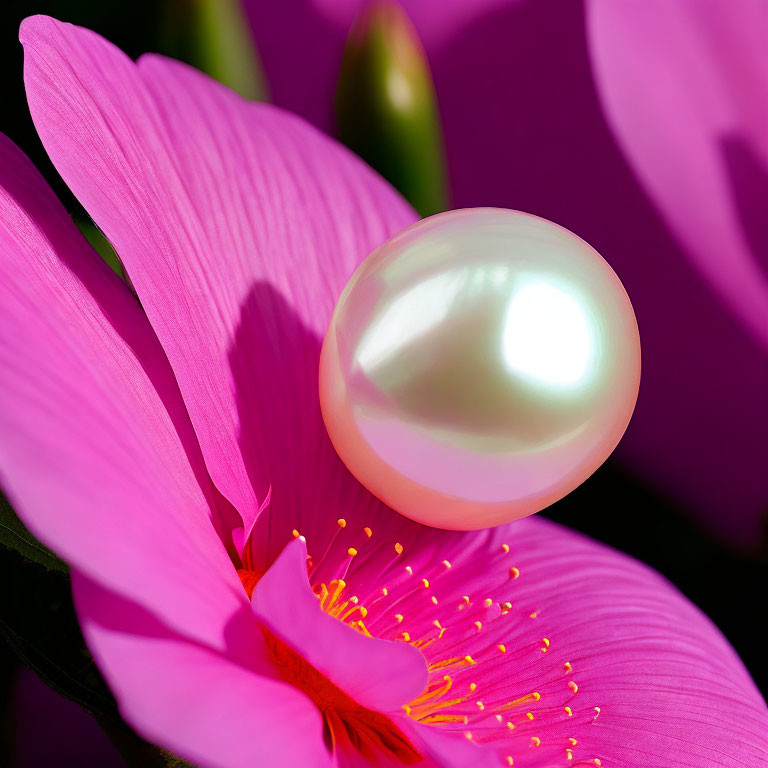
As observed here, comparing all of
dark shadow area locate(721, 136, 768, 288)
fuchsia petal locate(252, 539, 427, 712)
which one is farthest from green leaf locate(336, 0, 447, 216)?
fuchsia petal locate(252, 539, 427, 712)

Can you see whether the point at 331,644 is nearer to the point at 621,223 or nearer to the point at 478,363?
the point at 478,363

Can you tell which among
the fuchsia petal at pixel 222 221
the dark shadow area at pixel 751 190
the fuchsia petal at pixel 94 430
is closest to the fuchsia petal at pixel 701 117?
the dark shadow area at pixel 751 190

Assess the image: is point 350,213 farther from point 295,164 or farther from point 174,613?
point 174,613

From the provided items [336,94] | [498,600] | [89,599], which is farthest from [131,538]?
[336,94]

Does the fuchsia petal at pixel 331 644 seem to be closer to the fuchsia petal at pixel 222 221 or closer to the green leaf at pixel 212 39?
the fuchsia petal at pixel 222 221

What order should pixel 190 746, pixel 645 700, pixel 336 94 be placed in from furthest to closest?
pixel 336 94, pixel 645 700, pixel 190 746

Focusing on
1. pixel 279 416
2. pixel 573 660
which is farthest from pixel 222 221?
pixel 573 660
